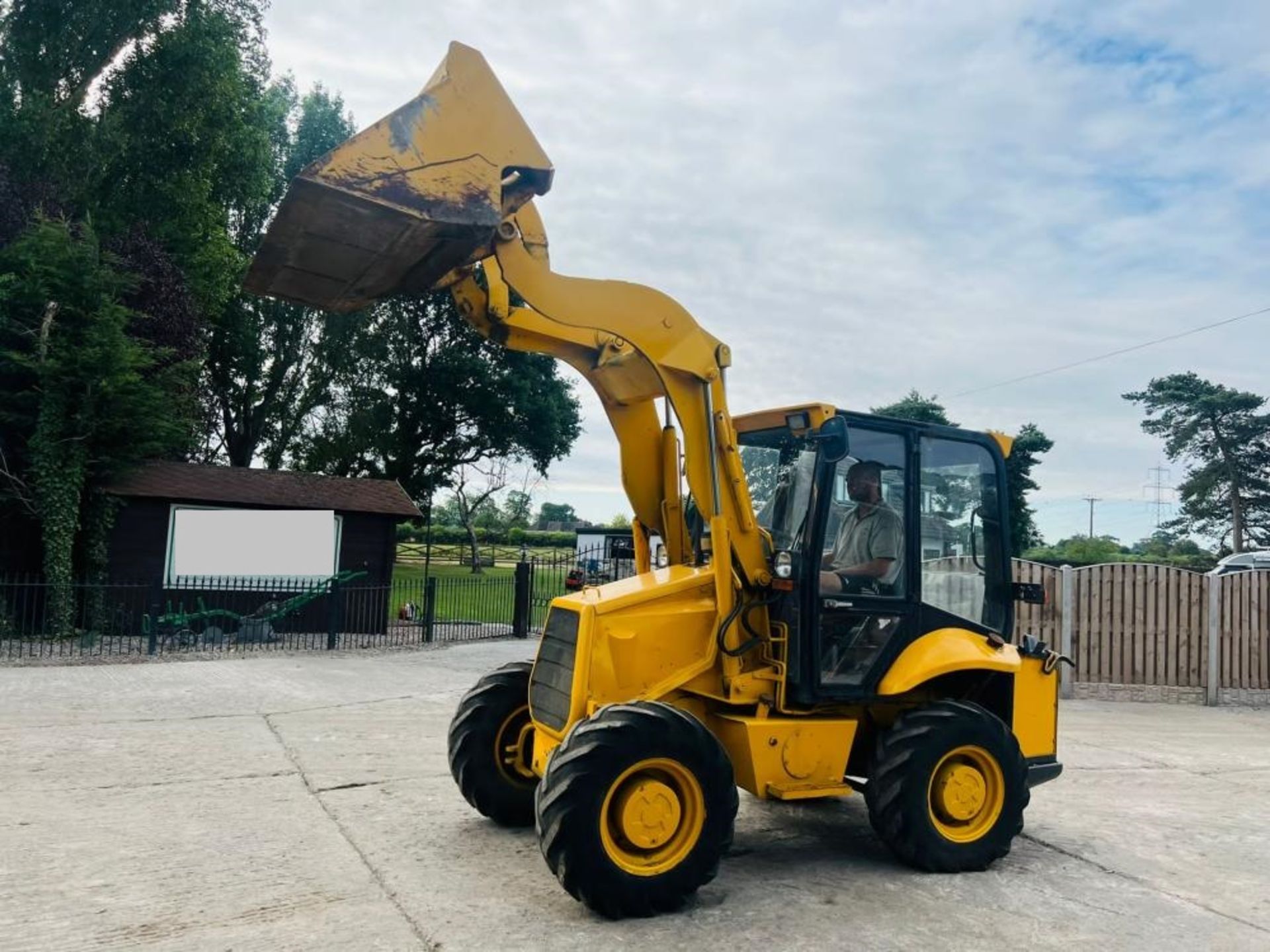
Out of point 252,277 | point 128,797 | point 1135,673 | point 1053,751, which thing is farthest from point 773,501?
point 1135,673

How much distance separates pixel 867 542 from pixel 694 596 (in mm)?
1017

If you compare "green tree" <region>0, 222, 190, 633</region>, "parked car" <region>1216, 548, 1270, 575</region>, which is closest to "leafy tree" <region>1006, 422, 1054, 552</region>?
"parked car" <region>1216, 548, 1270, 575</region>

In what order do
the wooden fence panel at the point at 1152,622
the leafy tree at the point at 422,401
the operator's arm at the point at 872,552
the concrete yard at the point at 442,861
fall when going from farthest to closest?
the leafy tree at the point at 422,401 → the wooden fence panel at the point at 1152,622 → the operator's arm at the point at 872,552 → the concrete yard at the point at 442,861

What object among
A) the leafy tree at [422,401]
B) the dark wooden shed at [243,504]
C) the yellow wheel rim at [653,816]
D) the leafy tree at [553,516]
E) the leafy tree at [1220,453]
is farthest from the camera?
the leafy tree at [553,516]

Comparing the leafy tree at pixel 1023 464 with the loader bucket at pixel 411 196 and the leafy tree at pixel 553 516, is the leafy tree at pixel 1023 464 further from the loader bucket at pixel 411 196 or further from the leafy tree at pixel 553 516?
the leafy tree at pixel 553 516

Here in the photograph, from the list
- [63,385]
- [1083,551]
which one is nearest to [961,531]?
[63,385]

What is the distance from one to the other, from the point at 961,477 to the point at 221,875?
14.9ft

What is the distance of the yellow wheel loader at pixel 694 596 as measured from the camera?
427 centimetres

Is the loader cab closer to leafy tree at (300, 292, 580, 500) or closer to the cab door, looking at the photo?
the cab door

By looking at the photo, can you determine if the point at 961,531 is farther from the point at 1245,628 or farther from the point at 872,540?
the point at 1245,628

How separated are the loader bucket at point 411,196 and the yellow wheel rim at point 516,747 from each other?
2511 mm

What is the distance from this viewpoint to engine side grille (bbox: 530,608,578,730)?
16.4ft

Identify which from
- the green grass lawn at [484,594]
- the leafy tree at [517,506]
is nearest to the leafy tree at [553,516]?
the leafy tree at [517,506]

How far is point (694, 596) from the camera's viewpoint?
5211 millimetres
